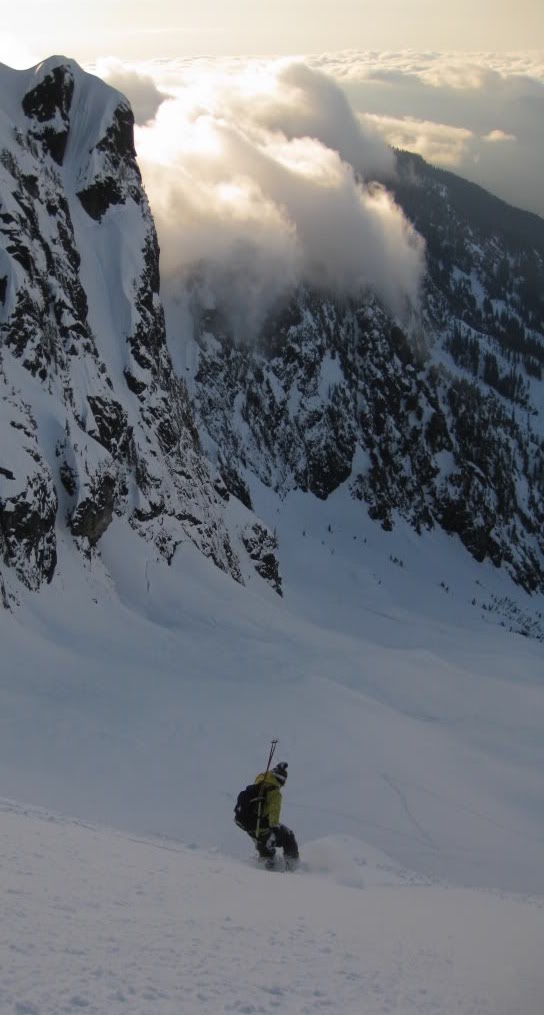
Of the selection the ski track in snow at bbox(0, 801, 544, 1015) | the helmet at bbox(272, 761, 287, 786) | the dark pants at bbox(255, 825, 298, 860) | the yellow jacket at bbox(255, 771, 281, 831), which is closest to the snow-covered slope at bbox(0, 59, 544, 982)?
the ski track in snow at bbox(0, 801, 544, 1015)

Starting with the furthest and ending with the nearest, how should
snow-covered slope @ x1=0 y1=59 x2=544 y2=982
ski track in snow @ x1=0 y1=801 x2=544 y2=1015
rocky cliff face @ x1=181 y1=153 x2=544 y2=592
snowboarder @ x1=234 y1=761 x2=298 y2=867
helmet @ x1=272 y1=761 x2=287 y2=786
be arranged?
1. rocky cliff face @ x1=181 y1=153 x2=544 y2=592
2. helmet @ x1=272 y1=761 x2=287 y2=786
3. snowboarder @ x1=234 y1=761 x2=298 y2=867
4. snow-covered slope @ x1=0 y1=59 x2=544 y2=982
5. ski track in snow @ x1=0 y1=801 x2=544 y2=1015

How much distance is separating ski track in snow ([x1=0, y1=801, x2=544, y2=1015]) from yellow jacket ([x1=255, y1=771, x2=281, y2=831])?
105 centimetres

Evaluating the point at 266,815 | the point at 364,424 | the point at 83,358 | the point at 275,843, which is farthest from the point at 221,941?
the point at 364,424

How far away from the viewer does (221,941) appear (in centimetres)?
690

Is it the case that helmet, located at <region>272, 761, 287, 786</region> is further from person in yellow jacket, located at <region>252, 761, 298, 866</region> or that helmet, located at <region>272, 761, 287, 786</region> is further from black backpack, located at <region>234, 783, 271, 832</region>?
black backpack, located at <region>234, 783, 271, 832</region>

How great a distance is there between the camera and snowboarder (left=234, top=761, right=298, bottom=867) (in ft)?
37.9

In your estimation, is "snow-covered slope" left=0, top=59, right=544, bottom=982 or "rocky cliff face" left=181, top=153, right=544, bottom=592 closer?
"snow-covered slope" left=0, top=59, right=544, bottom=982

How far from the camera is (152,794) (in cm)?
1809

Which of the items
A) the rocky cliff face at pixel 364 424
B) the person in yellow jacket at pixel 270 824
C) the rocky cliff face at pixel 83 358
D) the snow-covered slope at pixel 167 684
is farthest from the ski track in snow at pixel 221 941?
the rocky cliff face at pixel 364 424

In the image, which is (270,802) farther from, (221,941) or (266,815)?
(221,941)

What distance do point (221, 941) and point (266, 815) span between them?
469 cm

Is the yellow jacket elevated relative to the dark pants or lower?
elevated

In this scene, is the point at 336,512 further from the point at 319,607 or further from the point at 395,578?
the point at 319,607

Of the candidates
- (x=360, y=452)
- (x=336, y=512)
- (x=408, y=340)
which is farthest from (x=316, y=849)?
(x=408, y=340)
